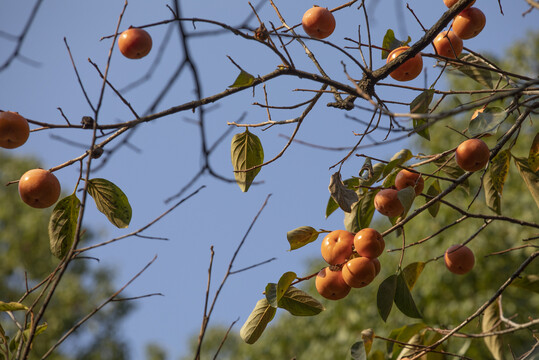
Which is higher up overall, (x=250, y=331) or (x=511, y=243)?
(x=511, y=243)

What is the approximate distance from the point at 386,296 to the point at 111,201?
88cm

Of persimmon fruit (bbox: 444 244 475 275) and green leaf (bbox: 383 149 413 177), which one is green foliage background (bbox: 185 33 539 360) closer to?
persimmon fruit (bbox: 444 244 475 275)

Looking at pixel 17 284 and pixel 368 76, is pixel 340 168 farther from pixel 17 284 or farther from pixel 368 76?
pixel 17 284

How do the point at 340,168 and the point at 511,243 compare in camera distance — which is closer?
the point at 340,168

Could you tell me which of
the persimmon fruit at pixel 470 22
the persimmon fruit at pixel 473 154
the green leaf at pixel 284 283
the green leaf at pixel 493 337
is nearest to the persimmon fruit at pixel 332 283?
the green leaf at pixel 284 283

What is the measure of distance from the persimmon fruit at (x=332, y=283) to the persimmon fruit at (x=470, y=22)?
0.92 metres

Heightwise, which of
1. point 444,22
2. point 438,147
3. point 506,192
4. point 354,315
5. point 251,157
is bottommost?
point 251,157

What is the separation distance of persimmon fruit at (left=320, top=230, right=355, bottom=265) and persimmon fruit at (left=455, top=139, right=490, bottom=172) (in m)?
0.40

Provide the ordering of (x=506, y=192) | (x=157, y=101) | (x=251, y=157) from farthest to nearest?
(x=506, y=192)
(x=251, y=157)
(x=157, y=101)

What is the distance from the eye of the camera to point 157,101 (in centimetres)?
111

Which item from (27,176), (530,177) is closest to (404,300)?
(530,177)

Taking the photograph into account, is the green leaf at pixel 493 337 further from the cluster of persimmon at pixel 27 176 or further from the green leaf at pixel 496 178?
the cluster of persimmon at pixel 27 176

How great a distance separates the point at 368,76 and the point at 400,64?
10cm

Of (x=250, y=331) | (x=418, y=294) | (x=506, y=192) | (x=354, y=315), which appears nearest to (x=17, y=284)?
(x=354, y=315)
